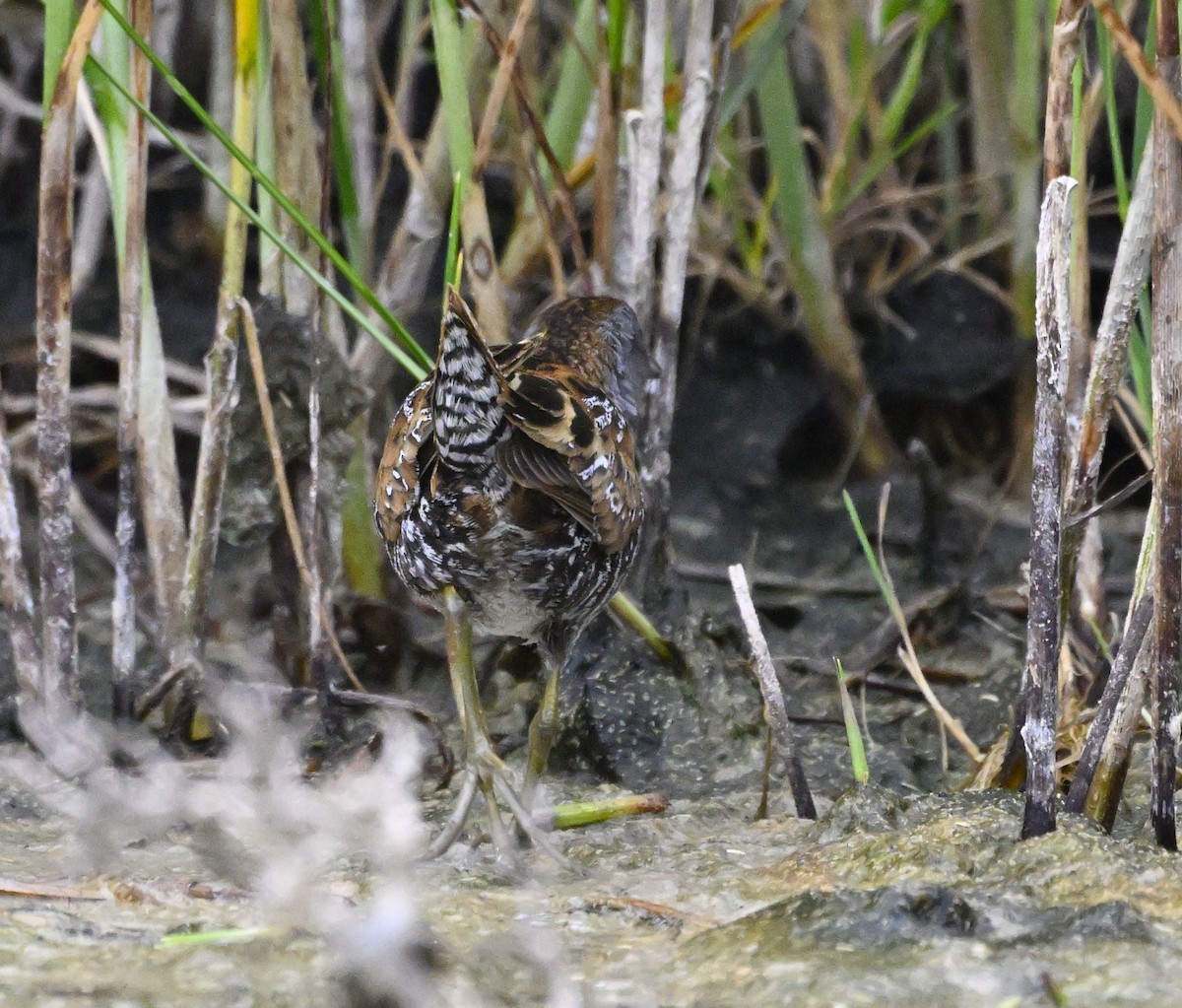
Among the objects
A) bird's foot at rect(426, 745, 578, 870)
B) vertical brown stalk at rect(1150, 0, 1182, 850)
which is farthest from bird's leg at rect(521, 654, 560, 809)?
A: vertical brown stalk at rect(1150, 0, 1182, 850)

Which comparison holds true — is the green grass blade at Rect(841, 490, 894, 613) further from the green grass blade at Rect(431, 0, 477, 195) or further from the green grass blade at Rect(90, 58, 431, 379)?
the green grass blade at Rect(431, 0, 477, 195)

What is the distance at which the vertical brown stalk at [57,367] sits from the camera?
273 cm

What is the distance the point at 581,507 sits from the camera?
281 centimetres

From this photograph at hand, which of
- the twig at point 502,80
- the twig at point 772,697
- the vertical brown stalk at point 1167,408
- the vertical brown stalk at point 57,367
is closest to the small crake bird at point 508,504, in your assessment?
the twig at point 772,697

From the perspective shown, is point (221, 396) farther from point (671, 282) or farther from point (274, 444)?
point (671, 282)

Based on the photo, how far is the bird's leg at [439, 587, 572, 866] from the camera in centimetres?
274

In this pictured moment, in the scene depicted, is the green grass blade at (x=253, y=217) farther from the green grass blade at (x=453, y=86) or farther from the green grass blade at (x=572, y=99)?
the green grass blade at (x=572, y=99)

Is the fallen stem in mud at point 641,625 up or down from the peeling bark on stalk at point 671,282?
down

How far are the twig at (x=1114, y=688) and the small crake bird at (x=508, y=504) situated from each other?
3.08 feet

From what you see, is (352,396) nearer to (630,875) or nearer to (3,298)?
(630,875)

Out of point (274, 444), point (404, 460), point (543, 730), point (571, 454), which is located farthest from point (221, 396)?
point (543, 730)

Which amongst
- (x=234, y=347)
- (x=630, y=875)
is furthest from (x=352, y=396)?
(x=630, y=875)

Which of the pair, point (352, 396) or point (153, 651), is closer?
point (352, 396)

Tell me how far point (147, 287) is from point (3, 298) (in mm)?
2189
